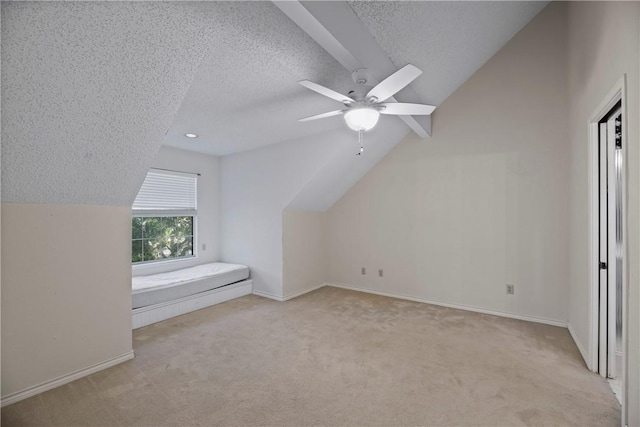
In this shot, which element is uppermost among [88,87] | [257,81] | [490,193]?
[257,81]

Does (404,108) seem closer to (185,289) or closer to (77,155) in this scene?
(77,155)

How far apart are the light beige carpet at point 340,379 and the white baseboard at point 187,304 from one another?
16 centimetres

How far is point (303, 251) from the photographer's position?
14.7ft

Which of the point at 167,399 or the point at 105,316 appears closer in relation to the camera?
the point at 167,399

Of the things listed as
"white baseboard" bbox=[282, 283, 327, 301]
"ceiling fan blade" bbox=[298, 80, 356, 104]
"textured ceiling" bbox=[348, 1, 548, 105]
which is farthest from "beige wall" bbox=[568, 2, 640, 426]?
"white baseboard" bbox=[282, 283, 327, 301]

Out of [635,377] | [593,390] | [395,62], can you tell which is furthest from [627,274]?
[395,62]

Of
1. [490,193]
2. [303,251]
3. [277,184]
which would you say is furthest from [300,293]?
[490,193]

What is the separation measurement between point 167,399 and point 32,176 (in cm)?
172

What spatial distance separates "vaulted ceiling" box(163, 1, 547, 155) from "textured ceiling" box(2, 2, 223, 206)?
0.31 meters

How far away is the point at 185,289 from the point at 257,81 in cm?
270

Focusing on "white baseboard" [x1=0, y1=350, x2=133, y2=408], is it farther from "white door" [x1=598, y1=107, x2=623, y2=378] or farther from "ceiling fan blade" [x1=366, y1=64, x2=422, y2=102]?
"white door" [x1=598, y1=107, x2=623, y2=378]

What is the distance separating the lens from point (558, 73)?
3.05m

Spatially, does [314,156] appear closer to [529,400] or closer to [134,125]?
[134,125]

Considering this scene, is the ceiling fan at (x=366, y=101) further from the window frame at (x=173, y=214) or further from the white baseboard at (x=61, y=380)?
the window frame at (x=173, y=214)
